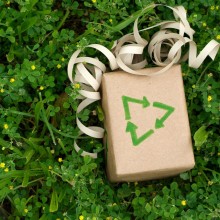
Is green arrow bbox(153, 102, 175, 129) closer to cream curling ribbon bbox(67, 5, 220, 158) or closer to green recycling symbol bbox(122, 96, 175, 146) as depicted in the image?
green recycling symbol bbox(122, 96, 175, 146)

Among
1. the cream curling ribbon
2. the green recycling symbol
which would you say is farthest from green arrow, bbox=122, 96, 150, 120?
the cream curling ribbon

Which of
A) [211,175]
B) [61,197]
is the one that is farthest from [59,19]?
[211,175]

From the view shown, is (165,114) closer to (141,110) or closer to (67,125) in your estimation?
(141,110)

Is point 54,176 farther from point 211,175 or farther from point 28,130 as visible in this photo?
point 211,175

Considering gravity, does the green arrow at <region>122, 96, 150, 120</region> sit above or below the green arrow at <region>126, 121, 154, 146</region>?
above

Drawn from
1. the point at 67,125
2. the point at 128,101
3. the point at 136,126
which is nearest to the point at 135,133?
the point at 136,126
